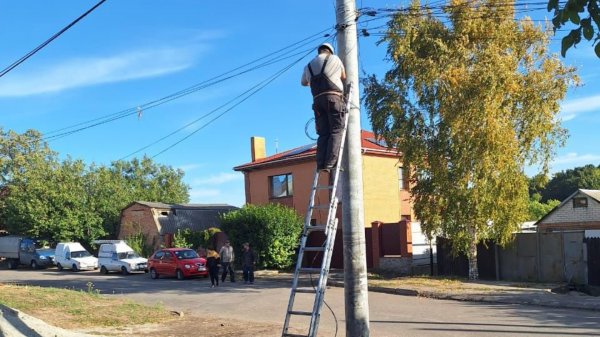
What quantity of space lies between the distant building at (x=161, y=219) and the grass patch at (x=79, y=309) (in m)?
22.8

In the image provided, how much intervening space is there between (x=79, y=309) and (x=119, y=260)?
20.3m

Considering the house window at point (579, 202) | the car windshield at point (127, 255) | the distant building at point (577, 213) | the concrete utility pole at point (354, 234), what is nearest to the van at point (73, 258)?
the car windshield at point (127, 255)

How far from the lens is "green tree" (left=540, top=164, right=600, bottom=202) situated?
86.2m

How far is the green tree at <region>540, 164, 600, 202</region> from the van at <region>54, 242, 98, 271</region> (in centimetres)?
6793

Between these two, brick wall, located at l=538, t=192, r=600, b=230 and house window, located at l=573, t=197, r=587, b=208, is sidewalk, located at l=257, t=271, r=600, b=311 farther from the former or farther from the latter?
house window, located at l=573, t=197, r=587, b=208

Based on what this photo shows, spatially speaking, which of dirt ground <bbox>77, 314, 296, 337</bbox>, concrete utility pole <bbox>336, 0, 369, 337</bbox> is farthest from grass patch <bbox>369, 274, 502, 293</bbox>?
concrete utility pole <bbox>336, 0, 369, 337</bbox>

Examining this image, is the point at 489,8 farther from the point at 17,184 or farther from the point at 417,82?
the point at 17,184

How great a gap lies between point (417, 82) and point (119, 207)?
32.8 m

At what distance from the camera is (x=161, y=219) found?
135 feet

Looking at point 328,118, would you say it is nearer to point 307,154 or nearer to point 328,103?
point 328,103

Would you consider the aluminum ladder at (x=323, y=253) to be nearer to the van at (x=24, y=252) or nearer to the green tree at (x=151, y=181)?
the van at (x=24, y=252)

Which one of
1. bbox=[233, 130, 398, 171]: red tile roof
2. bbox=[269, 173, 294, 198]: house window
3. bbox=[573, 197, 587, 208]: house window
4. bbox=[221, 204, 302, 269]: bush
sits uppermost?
bbox=[233, 130, 398, 171]: red tile roof

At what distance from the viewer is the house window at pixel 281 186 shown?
116 feet

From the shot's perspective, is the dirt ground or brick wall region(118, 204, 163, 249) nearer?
the dirt ground
